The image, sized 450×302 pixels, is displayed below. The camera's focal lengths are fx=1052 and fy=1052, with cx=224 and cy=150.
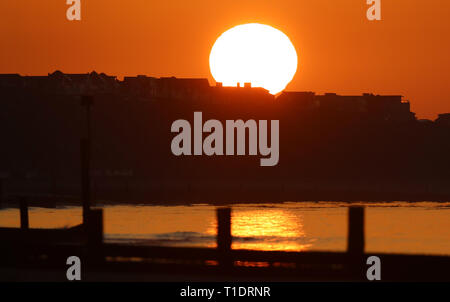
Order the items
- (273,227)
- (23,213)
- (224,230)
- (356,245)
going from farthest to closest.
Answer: (273,227) < (23,213) < (224,230) < (356,245)

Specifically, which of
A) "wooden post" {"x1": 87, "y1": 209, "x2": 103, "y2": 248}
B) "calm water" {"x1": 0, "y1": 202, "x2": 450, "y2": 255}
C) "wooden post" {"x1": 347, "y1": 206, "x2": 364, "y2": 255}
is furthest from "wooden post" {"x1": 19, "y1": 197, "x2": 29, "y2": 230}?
"wooden post" {"x1": 347, "y1": 206, "x2": 364, "y2": 255}

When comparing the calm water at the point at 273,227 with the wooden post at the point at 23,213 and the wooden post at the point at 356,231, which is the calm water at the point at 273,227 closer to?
the wooden post at the point at 23,213

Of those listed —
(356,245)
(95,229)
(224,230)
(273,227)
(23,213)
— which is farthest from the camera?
(273,227)

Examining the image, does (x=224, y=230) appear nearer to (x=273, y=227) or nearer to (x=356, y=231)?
(x=356, y=231)

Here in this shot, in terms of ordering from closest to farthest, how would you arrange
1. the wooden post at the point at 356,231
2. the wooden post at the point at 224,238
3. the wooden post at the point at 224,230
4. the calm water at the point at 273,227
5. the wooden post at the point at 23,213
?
the wooden post at the point at 356,231 < the wooden post at the point at 224,238 < the wooden post at the point at 224,230 < the wooden post at the point at 23,213 < the calm water at the point at 273,227

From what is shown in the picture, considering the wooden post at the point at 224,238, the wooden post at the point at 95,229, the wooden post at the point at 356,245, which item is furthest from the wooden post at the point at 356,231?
the wooden post at the point at 95,229

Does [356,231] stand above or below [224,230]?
above

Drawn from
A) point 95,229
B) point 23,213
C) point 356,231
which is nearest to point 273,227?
point 23,213

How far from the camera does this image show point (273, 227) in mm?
78625

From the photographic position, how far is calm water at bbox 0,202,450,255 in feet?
195

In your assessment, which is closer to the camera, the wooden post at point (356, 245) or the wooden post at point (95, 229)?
the wooden post at point (356, 245)

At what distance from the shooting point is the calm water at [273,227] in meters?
59.4

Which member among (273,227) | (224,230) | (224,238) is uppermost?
(224,230)
